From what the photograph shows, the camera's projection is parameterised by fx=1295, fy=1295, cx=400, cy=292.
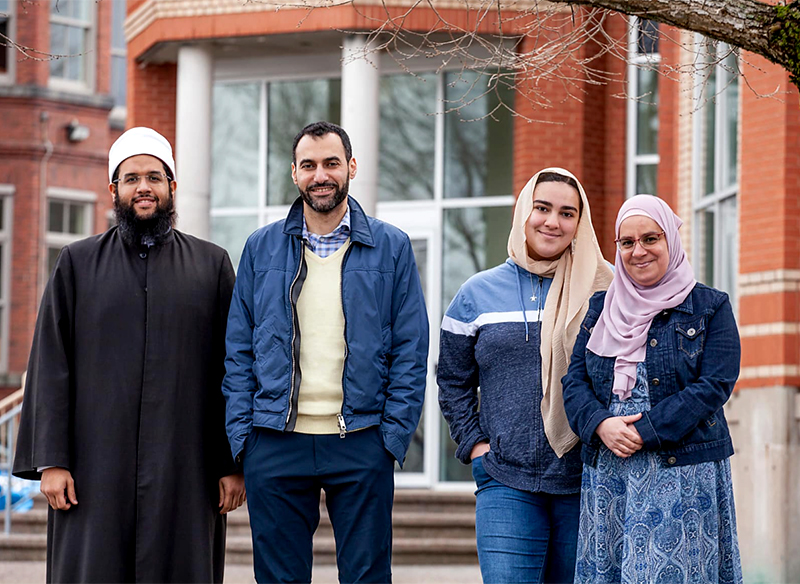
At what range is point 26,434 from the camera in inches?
201

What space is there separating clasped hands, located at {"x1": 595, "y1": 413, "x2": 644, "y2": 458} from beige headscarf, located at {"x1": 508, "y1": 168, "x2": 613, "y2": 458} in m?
0.28

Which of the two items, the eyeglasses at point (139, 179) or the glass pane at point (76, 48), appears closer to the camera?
the eyeglasses at point (139, 179)

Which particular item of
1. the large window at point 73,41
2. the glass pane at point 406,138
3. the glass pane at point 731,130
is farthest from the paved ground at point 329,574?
the large window at point 73,41

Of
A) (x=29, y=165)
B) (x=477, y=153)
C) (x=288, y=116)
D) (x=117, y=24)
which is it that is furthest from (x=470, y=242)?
(x=117, y=24)

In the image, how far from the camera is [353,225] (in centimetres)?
506

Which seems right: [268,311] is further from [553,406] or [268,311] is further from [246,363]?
[553,406]

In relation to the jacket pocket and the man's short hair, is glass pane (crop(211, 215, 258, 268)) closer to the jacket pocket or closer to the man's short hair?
the man's short hair

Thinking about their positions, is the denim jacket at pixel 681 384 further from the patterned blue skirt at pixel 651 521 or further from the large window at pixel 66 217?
the large window at pixel 66 217

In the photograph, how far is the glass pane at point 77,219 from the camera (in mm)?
22891

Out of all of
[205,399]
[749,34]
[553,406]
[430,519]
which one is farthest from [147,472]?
[430,519]

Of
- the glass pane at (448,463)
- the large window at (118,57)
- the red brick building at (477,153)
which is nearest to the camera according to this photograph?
the red brick building at (477,153)

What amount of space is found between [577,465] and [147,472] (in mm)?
1683

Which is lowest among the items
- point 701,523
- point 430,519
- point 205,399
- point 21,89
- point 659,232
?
point 430,519

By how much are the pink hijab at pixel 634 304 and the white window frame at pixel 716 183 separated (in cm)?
564
